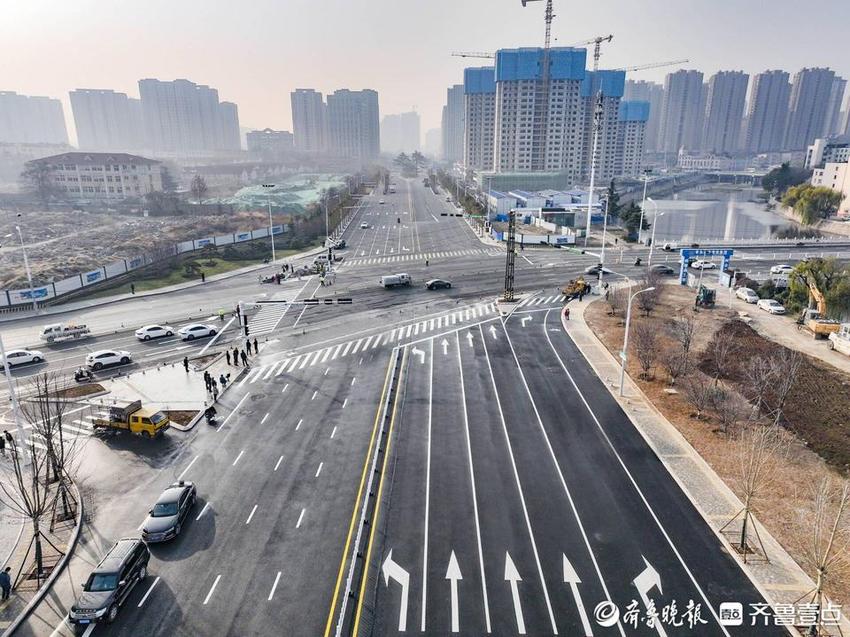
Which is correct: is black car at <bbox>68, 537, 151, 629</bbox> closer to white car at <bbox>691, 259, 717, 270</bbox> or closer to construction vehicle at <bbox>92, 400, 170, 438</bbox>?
construction vehicle at <bbox>92, 400, 170, 438</bbox>

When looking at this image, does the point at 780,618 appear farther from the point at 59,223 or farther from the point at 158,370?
the point at 59,223

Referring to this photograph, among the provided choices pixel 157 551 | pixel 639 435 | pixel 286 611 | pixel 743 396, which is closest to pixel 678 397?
pixel 743 396

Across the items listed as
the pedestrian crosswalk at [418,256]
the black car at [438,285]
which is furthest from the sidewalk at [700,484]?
the pedestrian crosswalk at [418,256]

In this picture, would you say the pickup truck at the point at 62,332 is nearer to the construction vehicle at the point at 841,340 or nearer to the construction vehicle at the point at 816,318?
the construction vehicle at the point at 841,340

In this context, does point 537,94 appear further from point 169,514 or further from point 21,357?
point 169,514

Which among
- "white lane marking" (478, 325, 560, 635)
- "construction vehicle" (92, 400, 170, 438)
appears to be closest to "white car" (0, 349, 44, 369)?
"construction vehicle" (92, 400, 170, 438)

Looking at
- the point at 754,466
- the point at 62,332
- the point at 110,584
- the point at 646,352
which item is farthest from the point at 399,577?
the point at 62,332
